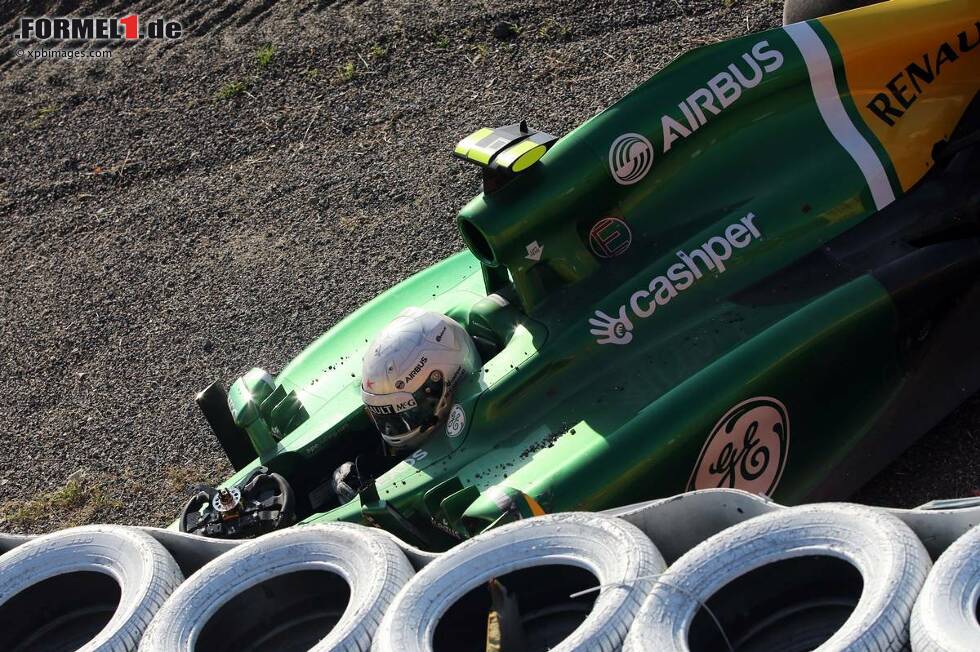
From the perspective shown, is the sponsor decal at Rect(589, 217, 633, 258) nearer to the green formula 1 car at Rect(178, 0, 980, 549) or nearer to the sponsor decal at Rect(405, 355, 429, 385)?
the green formula 1 car at Rect(178, 0, 980, 549)

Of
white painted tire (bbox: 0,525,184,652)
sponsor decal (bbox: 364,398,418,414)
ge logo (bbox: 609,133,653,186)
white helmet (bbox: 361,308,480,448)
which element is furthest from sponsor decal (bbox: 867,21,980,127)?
white painted tire (bbox: 0,525,184,652)

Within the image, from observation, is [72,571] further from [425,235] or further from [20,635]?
[425,235]

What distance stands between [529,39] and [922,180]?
4242mm

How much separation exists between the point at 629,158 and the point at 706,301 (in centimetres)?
75

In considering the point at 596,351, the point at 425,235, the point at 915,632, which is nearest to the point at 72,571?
the point at 596,351

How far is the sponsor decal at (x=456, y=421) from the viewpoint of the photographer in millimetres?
5055

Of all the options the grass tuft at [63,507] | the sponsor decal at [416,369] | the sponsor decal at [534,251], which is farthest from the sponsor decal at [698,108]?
the grass tuft at [63,507]

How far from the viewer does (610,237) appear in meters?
5.37

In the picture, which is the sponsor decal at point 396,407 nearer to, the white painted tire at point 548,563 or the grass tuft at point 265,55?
the white painted tire at point 548,563

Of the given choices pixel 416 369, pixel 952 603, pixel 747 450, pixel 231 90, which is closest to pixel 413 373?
pixel 416 369

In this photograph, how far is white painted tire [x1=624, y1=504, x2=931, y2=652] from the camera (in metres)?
2.99

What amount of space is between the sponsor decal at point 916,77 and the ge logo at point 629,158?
43.5 inches

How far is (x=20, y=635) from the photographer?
13.6 ft

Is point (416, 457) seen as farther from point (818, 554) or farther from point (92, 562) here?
point (818, 554)
